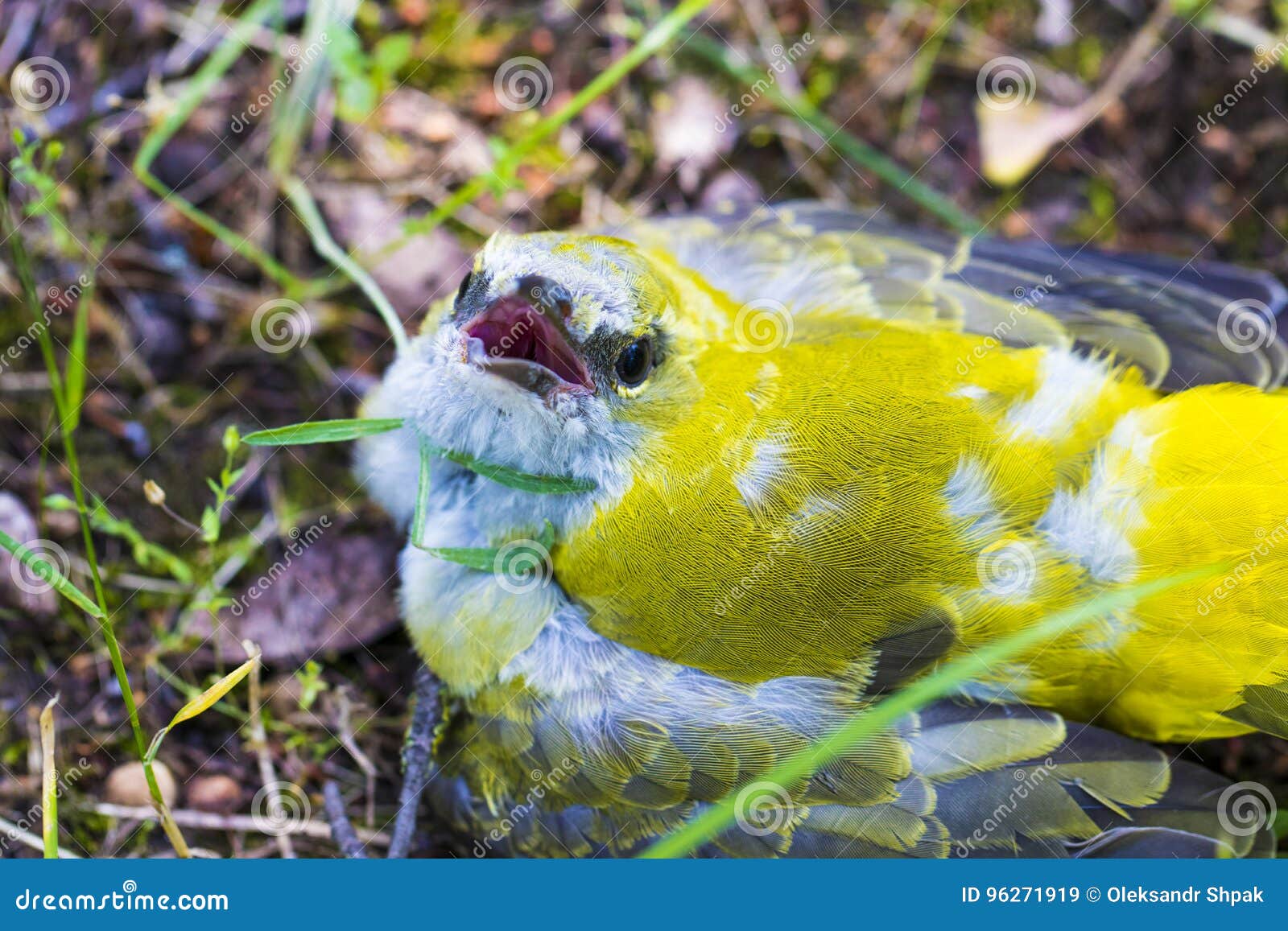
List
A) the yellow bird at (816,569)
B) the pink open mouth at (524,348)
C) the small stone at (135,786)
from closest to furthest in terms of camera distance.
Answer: the pink open mouth at (524,348) → the yellow bird at (816,569) → the small stone at (135,786)

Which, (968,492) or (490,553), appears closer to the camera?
(968,492)


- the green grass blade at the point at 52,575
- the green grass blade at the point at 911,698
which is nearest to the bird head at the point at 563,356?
the green grass blade at the point at 911,698

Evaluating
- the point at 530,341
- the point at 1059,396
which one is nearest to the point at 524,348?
the point at 530,341

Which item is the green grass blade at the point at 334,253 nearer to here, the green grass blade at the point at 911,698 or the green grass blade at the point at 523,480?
the green grass blade at the point at 523,480

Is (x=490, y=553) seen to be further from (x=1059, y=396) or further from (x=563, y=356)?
(x=1059, y=396)

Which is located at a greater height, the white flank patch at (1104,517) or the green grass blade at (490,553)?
the white flank patch at (1104,517)

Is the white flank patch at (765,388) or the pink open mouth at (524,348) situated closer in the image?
the pink open mouth at (524,348)
